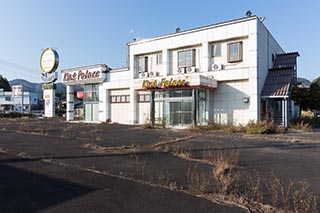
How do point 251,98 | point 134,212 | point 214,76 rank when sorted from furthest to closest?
1. point 214,76
2. point 251,98
3. point 134,212

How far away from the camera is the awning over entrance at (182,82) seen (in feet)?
59.2

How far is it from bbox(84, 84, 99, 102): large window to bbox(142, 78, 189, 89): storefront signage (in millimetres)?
9686

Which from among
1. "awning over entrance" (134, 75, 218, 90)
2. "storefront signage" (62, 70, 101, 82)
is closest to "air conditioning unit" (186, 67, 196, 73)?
"awning over entrance" (134, 75, 218, 90)

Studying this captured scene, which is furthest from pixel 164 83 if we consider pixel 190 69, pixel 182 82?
pixel 190 69

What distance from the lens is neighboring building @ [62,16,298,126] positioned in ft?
60.3

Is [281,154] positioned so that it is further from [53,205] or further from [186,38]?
[186,38]

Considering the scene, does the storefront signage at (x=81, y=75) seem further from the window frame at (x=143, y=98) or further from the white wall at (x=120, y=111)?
the window frame at (x=143, y=98)

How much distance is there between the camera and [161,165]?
6.44 m

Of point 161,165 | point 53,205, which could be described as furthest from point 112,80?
point 53,205

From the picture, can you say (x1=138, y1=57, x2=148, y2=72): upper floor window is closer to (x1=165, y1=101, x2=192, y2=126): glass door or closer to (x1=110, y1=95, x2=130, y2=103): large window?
(x1=110, y1=95, x2=130, y2=103): large window

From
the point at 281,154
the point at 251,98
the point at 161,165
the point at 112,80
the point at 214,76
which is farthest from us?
the point at 112,80

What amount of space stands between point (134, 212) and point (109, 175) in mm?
2139

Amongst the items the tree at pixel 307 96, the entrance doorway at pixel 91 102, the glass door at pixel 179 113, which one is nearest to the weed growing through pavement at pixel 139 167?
the glass door at pixel 179 113

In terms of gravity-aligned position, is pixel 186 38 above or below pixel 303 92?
above
